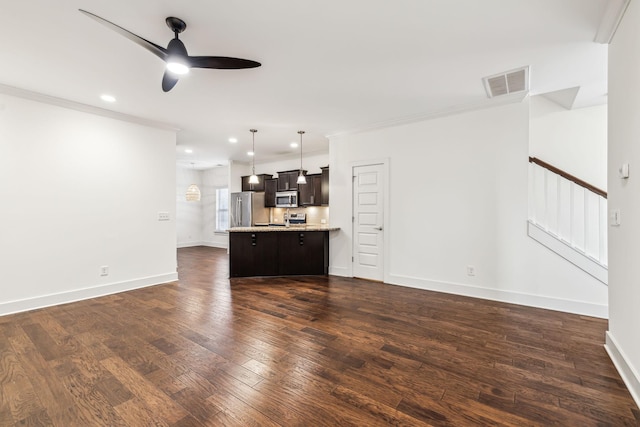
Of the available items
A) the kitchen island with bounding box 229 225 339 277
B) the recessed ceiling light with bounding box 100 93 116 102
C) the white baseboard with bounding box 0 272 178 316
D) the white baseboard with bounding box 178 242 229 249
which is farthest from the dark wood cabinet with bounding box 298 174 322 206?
the recessed ceiling light with bounding box 100 93 116 102

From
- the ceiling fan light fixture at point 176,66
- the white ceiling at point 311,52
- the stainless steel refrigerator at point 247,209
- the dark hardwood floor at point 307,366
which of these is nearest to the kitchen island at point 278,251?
the dark hardwood floor at point 307,366

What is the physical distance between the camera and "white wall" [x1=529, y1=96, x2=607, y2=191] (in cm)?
403

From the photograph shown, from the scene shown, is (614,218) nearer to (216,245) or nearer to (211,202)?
(216,245)

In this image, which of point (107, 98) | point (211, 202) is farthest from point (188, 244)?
point (107, 98)

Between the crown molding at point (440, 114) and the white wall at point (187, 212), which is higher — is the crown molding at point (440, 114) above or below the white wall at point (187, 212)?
above

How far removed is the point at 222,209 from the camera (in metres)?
9.87

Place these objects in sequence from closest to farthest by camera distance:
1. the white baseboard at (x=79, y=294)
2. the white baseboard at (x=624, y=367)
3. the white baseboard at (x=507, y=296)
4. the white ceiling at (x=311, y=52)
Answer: the white baseboard at (x=624, y=367), the white ceiling at (x=311, y=52), the white baseboard at (x=507, y=296), the white baseboard at (x=79, y=294)

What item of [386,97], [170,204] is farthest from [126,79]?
[386,97]

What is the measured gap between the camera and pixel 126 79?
319 centimetres

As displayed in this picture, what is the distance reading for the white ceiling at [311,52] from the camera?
2117mm

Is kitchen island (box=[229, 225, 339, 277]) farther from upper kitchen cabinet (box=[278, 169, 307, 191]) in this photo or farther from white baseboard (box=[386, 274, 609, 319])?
upper kitchen cabinet (box=[278, 169, 307, 191])

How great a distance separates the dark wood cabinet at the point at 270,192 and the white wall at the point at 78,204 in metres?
3.27

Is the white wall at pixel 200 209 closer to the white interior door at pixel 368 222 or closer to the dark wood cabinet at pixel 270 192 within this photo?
the dark wood cabinet at pixel 270 192

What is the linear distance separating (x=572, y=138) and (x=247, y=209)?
280 inches
